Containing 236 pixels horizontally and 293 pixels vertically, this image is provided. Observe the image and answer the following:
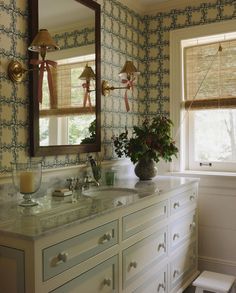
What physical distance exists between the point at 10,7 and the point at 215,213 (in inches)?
86.8

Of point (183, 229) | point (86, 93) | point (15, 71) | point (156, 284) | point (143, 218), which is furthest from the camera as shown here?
point (183, 229)

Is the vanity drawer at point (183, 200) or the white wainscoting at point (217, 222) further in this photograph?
the white wainscoting at point (217, 222)

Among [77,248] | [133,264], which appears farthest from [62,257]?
[133,264]

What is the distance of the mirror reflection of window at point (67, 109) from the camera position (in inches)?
79.3

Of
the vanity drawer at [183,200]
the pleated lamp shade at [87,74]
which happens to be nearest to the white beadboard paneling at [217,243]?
the vanity drawer at [183,200]

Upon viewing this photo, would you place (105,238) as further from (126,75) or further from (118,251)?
(126,75)

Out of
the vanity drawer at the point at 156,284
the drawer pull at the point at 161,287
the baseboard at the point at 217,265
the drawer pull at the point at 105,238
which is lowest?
the baseboard at the point at 217,265

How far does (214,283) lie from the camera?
2.45 meters

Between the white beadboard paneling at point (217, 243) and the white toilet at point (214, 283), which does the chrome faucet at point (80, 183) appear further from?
the white beadboard paneling at point (217, 243)

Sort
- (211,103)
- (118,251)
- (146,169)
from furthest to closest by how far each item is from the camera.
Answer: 1. (211,103)
2. (146,169)
3. (118,251)

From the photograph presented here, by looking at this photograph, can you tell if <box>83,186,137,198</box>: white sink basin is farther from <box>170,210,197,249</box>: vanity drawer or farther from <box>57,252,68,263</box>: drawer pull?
<box>57,252,68,263</box>: drawer pull

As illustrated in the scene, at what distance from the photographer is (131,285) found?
5.97 feet

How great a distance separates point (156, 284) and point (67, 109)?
125cm

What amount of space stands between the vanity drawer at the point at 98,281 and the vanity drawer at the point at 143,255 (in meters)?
0.11
